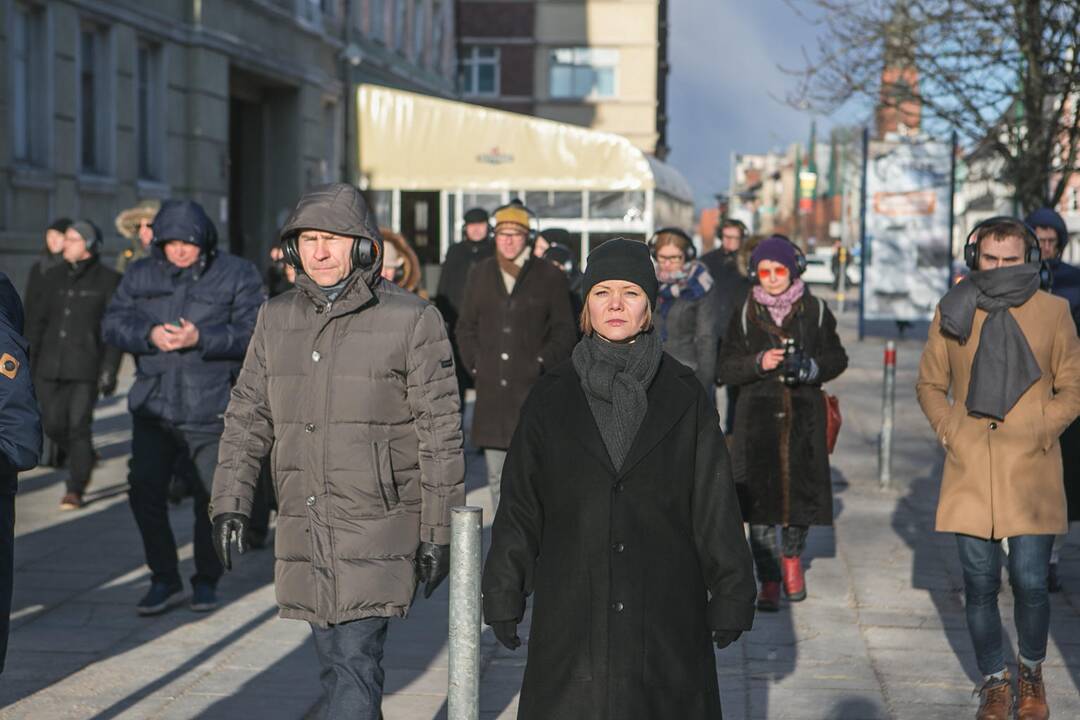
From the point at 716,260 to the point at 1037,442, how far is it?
7.57 meters

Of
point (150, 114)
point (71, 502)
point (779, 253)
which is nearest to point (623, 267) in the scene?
point (779, 253)

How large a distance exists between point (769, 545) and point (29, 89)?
1358 cm

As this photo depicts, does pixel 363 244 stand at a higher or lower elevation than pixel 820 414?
higher

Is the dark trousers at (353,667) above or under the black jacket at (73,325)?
under

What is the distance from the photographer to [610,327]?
13.9ft

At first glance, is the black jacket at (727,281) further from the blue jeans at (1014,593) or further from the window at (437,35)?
the window at (437,35)

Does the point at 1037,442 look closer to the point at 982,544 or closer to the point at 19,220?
the point at 982,544

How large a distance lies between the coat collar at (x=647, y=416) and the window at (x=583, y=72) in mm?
52752

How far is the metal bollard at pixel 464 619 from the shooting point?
12.9 feet

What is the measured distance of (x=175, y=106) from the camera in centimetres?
2312

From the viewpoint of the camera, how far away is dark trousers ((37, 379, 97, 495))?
1103 cm

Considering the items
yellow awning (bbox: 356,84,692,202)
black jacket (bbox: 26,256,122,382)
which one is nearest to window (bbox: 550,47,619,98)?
yellow awning (bbox: 356,84,692,202)

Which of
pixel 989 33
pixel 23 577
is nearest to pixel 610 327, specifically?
pixel 23 577

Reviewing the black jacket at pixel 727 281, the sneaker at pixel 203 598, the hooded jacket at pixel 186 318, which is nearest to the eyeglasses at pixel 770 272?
the hooded jacket at pixel 186 318
